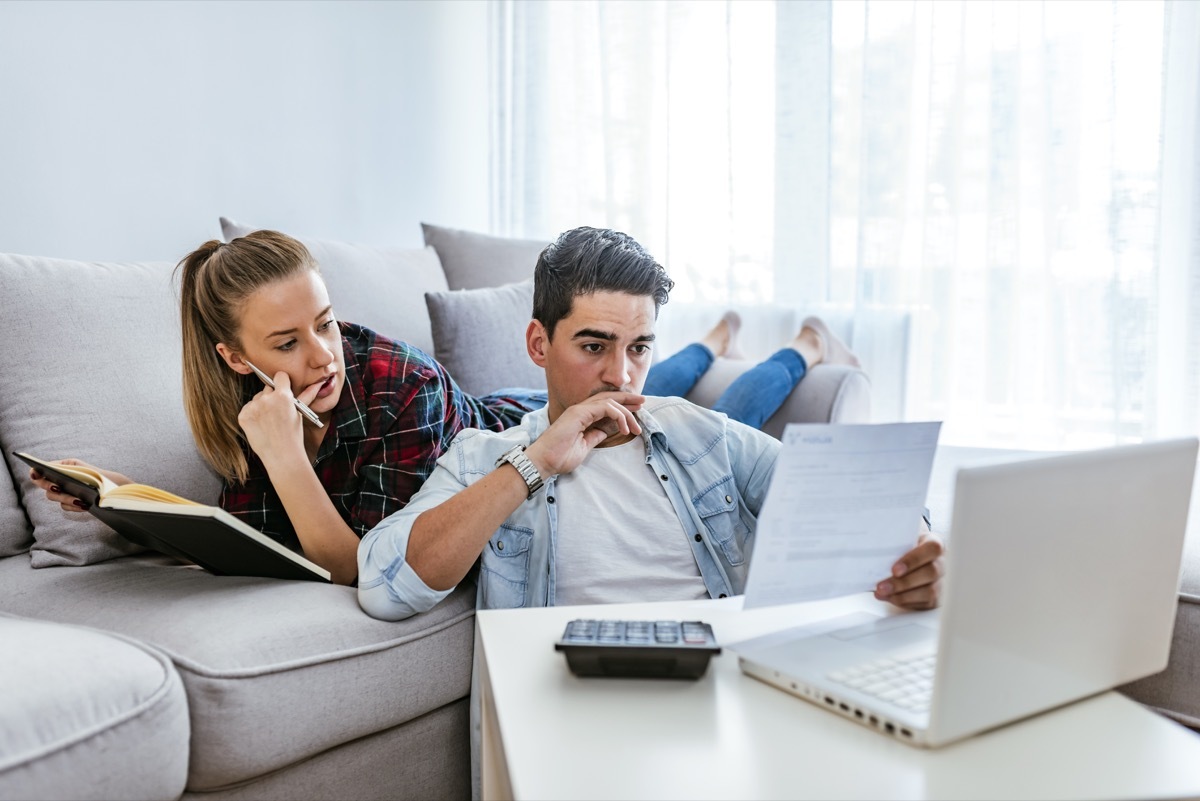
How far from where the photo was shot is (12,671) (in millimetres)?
987

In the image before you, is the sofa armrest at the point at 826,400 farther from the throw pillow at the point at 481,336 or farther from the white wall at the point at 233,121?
the white wall at the point at 233,121

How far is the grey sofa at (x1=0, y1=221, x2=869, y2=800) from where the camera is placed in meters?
1.00

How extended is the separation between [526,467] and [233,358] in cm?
58

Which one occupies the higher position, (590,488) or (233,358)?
(233,358)

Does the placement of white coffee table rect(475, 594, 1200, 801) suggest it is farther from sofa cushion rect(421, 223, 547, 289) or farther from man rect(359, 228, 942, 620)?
sofa cushion rect(421, 223, 547, 289)

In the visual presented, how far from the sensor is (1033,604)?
68 centimetres

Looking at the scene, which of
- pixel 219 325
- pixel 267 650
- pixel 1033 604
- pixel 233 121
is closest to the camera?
pixel 1033 604

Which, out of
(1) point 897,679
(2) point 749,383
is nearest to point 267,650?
(1) point 897,679

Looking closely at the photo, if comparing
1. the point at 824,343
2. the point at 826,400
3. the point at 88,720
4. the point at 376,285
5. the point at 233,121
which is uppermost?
the point at 233,121

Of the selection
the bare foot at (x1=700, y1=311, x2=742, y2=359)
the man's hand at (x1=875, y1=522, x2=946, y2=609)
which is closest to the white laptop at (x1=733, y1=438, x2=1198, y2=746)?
the man's hand at (x1=875, y1=522, x2=946, y2=609)

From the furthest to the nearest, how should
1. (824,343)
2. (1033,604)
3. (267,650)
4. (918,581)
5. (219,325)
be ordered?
(824,343) → (219,325) → (267,650) → (918,581) → (1033,604)

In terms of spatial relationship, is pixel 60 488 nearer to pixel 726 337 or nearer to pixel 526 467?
pixel 526 467

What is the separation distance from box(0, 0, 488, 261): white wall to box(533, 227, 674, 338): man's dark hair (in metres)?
1.43

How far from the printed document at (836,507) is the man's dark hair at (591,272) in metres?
0.52
